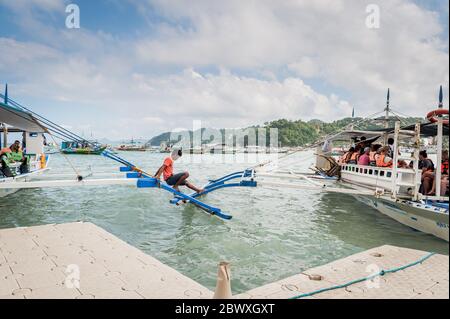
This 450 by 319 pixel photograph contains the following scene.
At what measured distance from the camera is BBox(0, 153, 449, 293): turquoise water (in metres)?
5.88

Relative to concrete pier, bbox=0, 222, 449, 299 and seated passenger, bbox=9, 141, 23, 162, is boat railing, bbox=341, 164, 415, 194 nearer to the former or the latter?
concrete pier, bbox=0, 222, 449, 299

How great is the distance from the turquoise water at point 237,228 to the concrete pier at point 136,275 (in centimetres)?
75

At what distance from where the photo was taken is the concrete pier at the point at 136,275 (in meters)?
3.92

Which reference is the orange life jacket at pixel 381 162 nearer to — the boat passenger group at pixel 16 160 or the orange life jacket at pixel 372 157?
the orange life jacket at pixel 372 157

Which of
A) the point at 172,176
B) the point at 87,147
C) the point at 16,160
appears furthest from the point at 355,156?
the point at 16,160

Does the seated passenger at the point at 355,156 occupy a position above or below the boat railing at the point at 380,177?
above

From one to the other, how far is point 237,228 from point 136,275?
14.2 ft

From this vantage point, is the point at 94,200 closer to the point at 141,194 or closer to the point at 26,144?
the point at 141,194

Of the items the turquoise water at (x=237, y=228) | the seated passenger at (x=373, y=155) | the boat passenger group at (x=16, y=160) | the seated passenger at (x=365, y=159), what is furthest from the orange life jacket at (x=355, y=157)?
the boat passenger group at (x=16, y=160)

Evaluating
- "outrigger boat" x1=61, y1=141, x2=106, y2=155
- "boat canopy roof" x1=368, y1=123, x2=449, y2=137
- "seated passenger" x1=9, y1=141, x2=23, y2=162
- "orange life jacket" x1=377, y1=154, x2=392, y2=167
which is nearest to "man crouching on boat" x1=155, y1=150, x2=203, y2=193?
"outrigger boat" x1=61, y1=141, x2=106, y2=155

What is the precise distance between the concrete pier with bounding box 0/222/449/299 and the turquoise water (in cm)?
75

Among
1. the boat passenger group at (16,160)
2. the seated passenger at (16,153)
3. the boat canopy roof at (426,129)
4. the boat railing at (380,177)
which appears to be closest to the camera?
the boat railing at (380,177)
